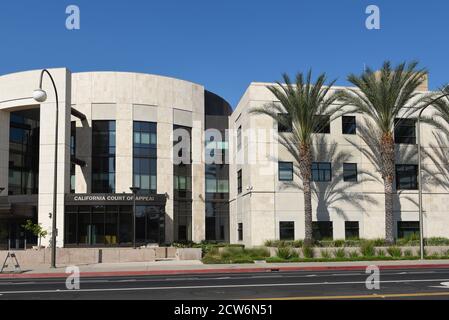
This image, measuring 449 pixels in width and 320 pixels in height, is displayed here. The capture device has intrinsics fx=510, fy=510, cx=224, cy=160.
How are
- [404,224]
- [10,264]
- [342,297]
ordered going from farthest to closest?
[404,224] → [10,264] → [342,297]

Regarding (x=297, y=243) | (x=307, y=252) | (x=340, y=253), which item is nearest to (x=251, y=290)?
(x=307, y=252)

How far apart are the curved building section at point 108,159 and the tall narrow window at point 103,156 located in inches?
3.3

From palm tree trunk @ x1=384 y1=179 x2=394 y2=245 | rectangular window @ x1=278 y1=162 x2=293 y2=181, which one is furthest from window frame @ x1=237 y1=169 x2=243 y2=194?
palm tree trunk @ x1=384 y1=179 x2=394 y2=245

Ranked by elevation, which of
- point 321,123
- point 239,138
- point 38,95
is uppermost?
point 321,123

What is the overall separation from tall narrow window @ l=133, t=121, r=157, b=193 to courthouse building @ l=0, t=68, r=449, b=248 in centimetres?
9

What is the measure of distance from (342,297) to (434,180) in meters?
28.0

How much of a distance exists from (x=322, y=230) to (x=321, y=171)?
13.9ft

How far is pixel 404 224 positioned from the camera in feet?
123

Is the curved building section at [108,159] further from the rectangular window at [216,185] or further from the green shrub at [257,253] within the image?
the green shrub at [257,253]

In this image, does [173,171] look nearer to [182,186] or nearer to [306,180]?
[182,186]

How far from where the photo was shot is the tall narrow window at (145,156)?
43.6 metres

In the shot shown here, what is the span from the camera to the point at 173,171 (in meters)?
44.8
